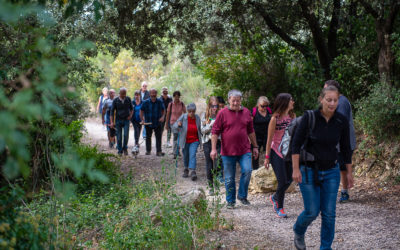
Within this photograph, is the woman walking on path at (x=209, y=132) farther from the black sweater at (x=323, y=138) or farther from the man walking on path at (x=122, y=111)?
the black sweater at (x=323, y=138)

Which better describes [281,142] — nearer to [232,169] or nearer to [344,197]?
[232,169]

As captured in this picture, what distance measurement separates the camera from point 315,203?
454cm

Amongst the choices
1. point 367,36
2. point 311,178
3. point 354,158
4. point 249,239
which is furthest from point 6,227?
point 367,36

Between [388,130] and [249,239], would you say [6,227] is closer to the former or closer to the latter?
[249,239]

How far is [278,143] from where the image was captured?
22.5 feet

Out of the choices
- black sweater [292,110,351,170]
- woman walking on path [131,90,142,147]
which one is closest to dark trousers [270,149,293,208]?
black sweater [292,110,351,170]

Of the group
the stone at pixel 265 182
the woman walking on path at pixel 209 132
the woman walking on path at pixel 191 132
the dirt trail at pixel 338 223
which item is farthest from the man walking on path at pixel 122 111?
the stone at pixel 265 182

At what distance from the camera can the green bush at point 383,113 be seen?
8.92m

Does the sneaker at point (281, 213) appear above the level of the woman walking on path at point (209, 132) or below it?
below

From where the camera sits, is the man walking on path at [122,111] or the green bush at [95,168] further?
the man walking on path at [122,111]

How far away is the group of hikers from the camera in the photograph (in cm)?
446

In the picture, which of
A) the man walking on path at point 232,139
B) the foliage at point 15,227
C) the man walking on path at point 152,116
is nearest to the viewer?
the foliage at point 15,227

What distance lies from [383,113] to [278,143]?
3.43 metres

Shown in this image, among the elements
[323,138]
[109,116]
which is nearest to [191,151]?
[323,138]
